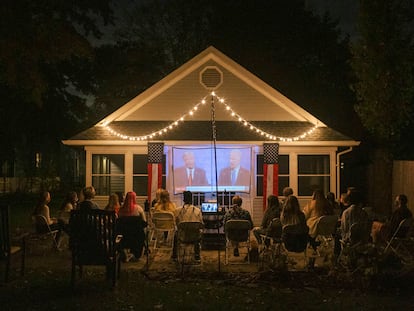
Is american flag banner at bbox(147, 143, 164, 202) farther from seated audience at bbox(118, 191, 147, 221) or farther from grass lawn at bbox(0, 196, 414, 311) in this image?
grass lawn at bbox(0, 196, 414, 311)

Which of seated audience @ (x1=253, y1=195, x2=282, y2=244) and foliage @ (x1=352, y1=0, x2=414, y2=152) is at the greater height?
foliage @ (x1=352, y1=0, x2=414, y2=152)

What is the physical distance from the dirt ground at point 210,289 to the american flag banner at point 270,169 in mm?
4675

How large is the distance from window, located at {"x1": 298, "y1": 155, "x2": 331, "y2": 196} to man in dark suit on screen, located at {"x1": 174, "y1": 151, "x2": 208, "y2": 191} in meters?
2.66

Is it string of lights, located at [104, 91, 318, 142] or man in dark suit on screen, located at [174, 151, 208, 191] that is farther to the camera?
man in dark suit on screen, located at [174, 151, 208, 191]

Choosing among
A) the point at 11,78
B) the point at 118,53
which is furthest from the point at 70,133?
the point at 11,78

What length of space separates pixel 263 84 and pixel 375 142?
446 cm

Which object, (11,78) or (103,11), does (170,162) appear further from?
(103,11)

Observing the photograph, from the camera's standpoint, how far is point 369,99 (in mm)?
15227

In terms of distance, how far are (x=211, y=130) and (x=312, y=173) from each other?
9.91 ft

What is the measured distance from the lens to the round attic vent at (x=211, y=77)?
14219mm

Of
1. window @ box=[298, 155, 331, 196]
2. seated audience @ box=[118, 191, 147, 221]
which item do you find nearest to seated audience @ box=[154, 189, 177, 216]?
seated audience @ box=[118, 191, 147, 221]

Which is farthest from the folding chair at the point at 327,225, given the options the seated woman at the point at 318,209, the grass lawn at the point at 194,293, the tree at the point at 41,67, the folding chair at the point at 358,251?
the tree at the point at 41,67

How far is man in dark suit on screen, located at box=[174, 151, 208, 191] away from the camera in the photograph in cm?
1375

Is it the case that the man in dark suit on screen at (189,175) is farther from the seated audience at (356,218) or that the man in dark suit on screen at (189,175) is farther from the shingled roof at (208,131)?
the seated audience at (356,218)
